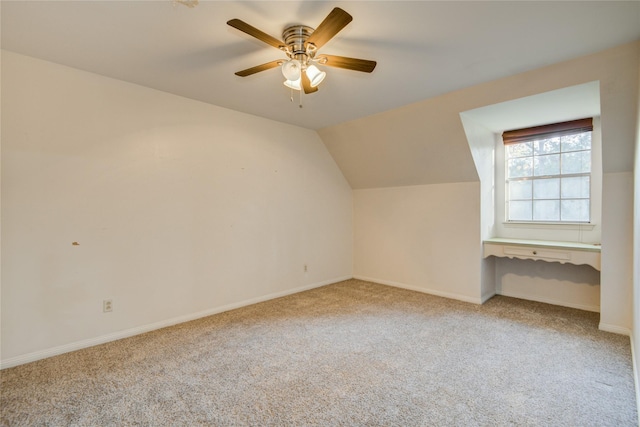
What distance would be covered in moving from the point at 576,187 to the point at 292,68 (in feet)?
11.8

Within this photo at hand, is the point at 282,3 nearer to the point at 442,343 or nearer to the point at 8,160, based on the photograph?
the point at 8,160

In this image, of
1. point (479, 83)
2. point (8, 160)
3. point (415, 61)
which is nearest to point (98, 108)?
point (8, 160)

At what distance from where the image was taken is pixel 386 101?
328cm

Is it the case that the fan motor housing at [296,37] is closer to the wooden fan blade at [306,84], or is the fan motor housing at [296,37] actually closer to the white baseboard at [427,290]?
the wooden fan blade at [306,84]

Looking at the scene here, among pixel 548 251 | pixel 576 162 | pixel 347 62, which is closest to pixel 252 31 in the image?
pixel 347 62

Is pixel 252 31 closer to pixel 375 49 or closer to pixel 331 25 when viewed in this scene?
pixel 331 25

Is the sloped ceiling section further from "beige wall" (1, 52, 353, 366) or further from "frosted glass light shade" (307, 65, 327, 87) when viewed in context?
"frosted glass light shade" (307, 65, 327, 87)

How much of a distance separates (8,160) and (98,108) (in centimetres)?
76

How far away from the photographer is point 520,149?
400cm

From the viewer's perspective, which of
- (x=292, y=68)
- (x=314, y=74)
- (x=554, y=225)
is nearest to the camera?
(x=292, y=68)

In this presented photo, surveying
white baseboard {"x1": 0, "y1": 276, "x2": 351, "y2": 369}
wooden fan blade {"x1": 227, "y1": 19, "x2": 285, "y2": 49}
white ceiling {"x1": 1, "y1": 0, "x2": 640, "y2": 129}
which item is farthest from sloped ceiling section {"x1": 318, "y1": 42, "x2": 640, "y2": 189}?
white baseboard {"x1": 0, "y1": 276, "x2": 351, "y2": 369}

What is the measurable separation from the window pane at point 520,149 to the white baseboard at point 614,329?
208 cm

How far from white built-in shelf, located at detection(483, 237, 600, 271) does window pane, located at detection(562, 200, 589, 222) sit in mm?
327

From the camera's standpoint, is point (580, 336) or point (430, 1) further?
point (580, 336)
